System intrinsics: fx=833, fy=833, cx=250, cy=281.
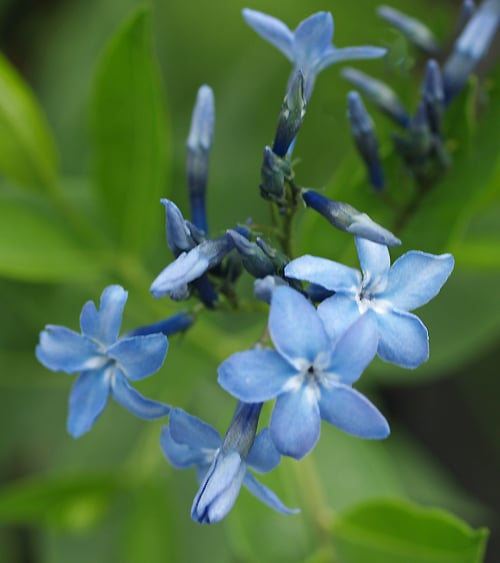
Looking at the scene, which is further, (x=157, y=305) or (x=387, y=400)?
(x=387, y=400)

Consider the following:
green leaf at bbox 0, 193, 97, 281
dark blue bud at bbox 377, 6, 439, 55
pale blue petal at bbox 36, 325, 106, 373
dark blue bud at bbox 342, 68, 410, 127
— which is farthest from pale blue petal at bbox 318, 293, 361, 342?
green leaf at bbox 0, 193, 97, 281

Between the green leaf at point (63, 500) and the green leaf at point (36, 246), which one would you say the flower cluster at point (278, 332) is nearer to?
the green leaf at point (36, 246)

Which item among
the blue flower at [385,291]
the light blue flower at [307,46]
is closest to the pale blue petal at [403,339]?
the blue flower at [385,291]

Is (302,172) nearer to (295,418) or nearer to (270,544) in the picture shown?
(270,544)

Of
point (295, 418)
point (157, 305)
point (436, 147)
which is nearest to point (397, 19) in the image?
point (436, 147)

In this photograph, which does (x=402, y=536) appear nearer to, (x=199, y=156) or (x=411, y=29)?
(x=199, y=156)

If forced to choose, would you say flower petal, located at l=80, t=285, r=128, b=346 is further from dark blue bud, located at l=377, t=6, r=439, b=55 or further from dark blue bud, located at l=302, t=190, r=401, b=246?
dark blue bud, located at l=377, t=6, r=439, b=55
